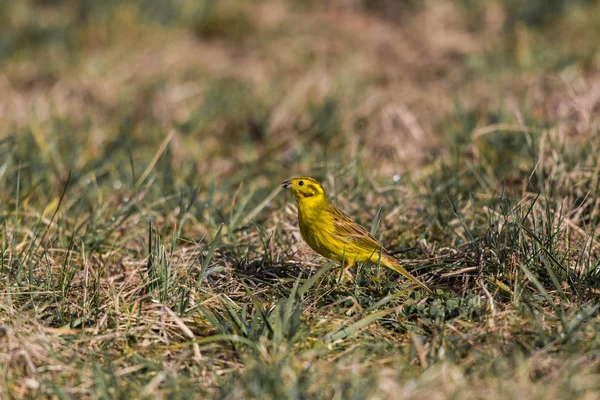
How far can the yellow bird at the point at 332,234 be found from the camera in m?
4.36

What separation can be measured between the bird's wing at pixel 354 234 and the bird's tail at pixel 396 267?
12cm

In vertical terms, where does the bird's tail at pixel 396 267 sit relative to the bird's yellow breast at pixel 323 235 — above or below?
below

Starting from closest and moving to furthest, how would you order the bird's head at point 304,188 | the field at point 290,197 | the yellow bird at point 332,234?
the field at point 290,197 < the yellow bird at point 332,234 < the bird's head at point 304,188

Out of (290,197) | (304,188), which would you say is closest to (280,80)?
(290,197)

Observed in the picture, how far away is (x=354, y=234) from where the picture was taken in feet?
14.7

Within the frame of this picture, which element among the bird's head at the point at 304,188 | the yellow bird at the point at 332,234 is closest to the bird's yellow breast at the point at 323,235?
the yellow bird at the point at 332,234

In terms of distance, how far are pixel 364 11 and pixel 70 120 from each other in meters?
5.03

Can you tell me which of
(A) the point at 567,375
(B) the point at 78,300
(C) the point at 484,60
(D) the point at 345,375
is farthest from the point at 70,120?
(A) the point at 567,375

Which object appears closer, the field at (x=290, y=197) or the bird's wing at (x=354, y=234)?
the field at (x=290, y=197)

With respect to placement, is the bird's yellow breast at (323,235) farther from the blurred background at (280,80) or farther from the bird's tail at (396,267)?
the blurred background at (280,80)

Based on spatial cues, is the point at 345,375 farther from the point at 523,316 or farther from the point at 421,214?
the point at 421,214

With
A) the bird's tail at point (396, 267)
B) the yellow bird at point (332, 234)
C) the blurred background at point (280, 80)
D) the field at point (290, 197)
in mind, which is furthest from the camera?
the blurred background at point (280, 80)

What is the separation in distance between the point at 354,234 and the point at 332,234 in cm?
16

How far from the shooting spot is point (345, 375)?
10.8 feet
